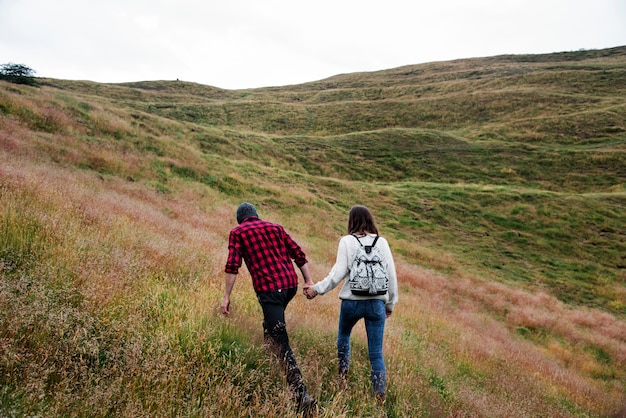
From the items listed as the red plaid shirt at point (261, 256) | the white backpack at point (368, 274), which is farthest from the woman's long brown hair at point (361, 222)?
the red plaid shirt at point (261, 256)

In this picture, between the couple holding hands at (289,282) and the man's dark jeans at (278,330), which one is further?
the couple holding hands at (289,282)

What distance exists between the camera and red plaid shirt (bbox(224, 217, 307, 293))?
407 cm

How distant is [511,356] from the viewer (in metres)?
9.01

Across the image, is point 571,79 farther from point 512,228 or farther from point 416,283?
point 416,283

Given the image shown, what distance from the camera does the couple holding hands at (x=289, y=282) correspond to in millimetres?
4004

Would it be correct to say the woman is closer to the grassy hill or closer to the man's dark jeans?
the grassy hill

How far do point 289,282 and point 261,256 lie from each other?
17.3 inches

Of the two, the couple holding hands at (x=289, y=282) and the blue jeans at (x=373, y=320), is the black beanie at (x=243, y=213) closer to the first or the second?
the couple holding hands at (x=289, y=282)

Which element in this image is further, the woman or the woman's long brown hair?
the woman's long brown hair

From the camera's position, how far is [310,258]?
12953mm

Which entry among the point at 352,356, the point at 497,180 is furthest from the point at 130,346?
the point at 497,180

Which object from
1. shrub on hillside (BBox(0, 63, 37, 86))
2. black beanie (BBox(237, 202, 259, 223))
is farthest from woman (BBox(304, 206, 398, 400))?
shrub on hillside (BBox(0, 63, 37, 86))

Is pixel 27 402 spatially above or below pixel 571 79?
below

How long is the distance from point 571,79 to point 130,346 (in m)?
79.7
